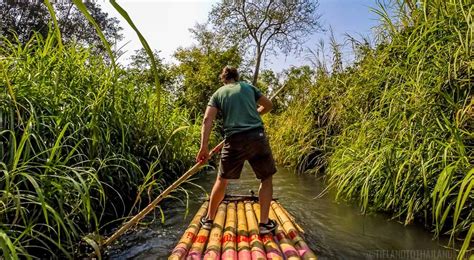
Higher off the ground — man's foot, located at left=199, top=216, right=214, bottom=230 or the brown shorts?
the brown shorts

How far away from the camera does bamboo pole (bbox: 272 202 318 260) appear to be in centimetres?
249

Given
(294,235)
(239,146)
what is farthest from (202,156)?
(294,235)

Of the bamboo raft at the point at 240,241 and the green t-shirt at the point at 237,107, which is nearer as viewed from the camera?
the bamboo raft at the point at 240,241

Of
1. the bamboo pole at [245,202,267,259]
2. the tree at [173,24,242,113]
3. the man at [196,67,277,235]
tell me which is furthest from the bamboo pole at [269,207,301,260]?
the tree at [173,24,242,113]

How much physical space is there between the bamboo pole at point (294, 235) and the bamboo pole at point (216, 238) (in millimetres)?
534

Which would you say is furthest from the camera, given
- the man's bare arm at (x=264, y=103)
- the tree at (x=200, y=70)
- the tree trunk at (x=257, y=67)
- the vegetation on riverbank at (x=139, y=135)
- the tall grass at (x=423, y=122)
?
the tree trunk at (x=257, y=67)

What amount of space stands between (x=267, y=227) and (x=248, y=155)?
2.07 ft

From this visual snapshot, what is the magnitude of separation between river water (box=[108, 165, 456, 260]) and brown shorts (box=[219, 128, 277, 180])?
0.77m

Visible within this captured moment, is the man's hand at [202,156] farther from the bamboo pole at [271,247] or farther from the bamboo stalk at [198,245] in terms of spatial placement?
the bamboo pole at [271,247]

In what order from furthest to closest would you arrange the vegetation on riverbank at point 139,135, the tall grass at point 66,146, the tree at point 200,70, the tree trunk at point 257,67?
the tree trunk at point 257,67 → the tree at point 200,70 → the vegetation on riverbank at point 139,135 → the tall grass at point 66,146

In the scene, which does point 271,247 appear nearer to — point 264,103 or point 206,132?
point 206,132

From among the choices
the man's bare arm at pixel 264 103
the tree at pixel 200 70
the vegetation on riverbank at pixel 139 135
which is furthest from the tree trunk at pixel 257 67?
the man's bare arm at pixel 264 103

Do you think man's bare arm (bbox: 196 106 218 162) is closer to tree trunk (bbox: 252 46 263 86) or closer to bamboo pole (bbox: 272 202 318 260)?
bamboo pole (bbox: 272 202 318 260)

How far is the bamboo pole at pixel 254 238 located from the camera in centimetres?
248
